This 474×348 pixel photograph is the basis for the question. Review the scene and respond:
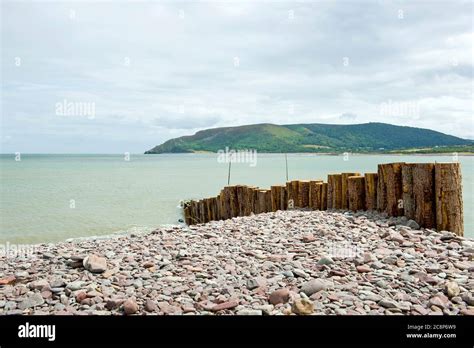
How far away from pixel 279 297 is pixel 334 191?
649 cm

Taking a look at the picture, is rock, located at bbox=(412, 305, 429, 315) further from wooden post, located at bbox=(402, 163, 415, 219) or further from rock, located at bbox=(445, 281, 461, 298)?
wooden post, located at bbox=(402, 163, 415, 219)

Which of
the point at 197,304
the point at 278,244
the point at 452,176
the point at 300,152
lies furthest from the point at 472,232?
the point at 300,152

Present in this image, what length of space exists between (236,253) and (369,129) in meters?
195

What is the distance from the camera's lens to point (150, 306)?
5238mm

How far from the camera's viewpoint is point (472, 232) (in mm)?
17828

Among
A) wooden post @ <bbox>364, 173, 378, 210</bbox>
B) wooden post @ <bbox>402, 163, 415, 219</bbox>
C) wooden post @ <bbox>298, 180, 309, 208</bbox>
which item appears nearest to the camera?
wooden post @ <bbox>402, 163, 415, 219</bbox>

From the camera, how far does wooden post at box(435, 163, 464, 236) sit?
342 inches

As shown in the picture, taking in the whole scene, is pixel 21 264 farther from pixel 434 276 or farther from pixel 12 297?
pixel 434 276

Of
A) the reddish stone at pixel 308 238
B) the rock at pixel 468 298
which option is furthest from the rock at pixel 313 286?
the reddish stone at pixel 308 238

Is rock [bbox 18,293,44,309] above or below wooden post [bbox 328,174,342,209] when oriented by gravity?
below

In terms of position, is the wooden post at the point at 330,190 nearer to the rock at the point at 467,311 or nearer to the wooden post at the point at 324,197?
the wooden post at the point at 324,197

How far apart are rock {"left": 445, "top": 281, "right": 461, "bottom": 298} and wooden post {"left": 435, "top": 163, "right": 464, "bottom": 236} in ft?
10.9

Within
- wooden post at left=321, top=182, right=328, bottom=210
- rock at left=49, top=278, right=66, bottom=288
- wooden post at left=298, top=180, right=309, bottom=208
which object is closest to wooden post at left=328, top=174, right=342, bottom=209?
wooden post at left=321, top=182, right=328, bottom=210

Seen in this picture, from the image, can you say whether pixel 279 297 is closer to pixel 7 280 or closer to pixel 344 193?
pixel 7 280
